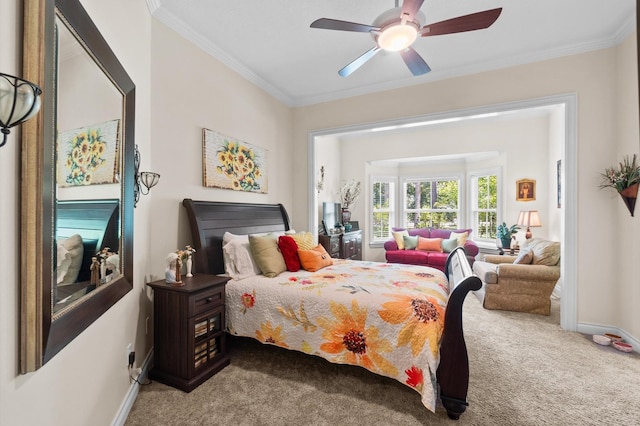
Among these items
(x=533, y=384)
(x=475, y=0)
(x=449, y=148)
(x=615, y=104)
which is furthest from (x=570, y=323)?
(x=449, y=148)

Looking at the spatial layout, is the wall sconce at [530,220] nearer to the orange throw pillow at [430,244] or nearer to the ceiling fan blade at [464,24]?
the orange throw pillow at [430,244]

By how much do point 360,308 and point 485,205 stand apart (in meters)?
5.31

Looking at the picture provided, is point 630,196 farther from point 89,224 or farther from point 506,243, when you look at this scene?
point 89,224

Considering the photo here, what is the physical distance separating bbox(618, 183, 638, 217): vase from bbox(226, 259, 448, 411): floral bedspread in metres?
1.93

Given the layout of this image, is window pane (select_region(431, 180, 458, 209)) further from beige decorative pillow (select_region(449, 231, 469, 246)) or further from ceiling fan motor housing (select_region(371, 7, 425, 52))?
ceiling fan motor housing (select_region(371, 7, 425, 52))

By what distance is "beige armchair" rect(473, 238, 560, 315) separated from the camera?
137 inches

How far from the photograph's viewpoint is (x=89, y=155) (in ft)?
3.99

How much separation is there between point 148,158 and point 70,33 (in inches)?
51.5

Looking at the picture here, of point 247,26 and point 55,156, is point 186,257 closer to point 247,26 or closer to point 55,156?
point 55,156

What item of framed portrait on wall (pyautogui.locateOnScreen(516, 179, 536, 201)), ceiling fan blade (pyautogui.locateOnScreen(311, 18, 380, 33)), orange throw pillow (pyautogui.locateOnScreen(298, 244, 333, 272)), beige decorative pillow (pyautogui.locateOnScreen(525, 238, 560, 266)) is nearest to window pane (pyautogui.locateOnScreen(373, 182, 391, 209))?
framed portrait on wall (pyautogui.locateOnScreen(516, 179, 536, 201))

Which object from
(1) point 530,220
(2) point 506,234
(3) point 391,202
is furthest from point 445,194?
(1) point 530,220

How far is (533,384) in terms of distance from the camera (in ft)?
6.91

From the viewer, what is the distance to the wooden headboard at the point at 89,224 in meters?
1.00

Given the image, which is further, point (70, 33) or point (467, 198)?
point (467, 198)
